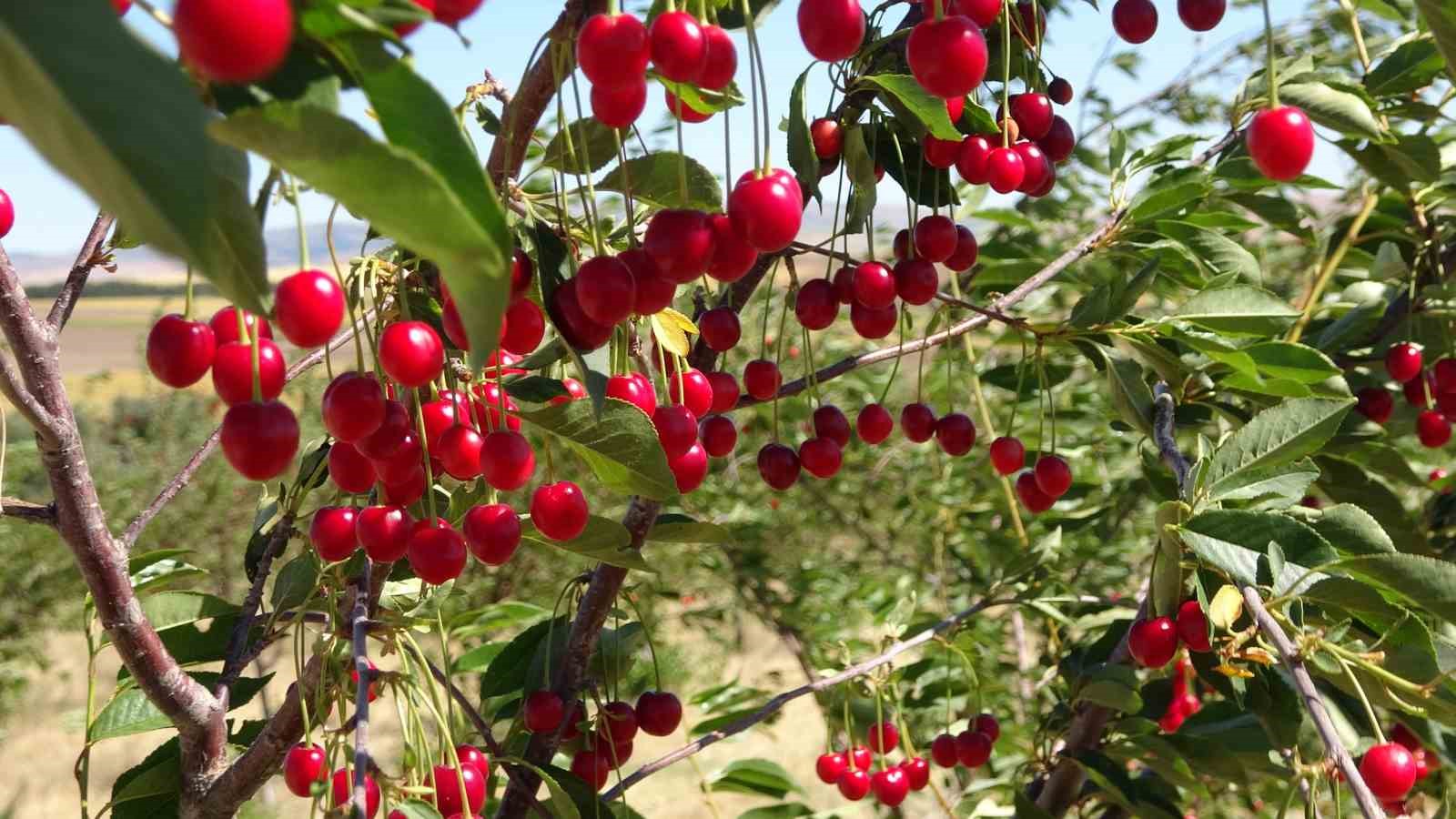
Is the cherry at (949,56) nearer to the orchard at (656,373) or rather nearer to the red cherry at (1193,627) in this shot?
the orchard at (656,373)

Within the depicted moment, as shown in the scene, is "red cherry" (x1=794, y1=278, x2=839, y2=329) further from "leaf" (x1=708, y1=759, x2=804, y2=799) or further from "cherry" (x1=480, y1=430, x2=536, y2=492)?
"leaf" (x1=708, y1=759, x2=804, y2=799)

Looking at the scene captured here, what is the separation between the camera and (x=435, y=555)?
788 mm

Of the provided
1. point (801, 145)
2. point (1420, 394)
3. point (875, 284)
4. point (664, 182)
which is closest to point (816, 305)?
point (875, 284)

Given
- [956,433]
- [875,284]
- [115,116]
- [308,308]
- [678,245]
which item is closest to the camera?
[115,116]

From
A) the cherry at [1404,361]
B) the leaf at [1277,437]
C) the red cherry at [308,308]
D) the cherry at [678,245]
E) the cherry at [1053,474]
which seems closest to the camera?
the red cherry at [308,308]

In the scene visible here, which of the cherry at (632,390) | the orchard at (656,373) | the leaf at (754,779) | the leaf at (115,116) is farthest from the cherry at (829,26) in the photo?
the leaf at (754,779)

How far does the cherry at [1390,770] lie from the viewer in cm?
100

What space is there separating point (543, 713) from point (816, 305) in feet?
1.67

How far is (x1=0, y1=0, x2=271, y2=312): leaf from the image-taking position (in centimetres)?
30

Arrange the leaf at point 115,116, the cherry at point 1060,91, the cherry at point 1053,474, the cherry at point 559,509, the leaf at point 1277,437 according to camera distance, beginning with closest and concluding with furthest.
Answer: the leaf at point 115,116
the cherry at point 559,509
the leaf at point 1277,437
the cherry at point 1060,91
the cherry at point 1053,474

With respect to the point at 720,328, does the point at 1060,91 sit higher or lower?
higher

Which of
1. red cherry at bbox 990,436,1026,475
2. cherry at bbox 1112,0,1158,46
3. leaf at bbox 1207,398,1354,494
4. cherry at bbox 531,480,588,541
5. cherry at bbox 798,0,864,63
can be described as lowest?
leaf at bbox 1207,398,1354,494

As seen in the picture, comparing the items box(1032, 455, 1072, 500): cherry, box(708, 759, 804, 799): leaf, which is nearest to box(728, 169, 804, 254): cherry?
box(1032, 455, 1072, 500): cherry

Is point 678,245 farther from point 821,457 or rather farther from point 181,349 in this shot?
point 821,457
